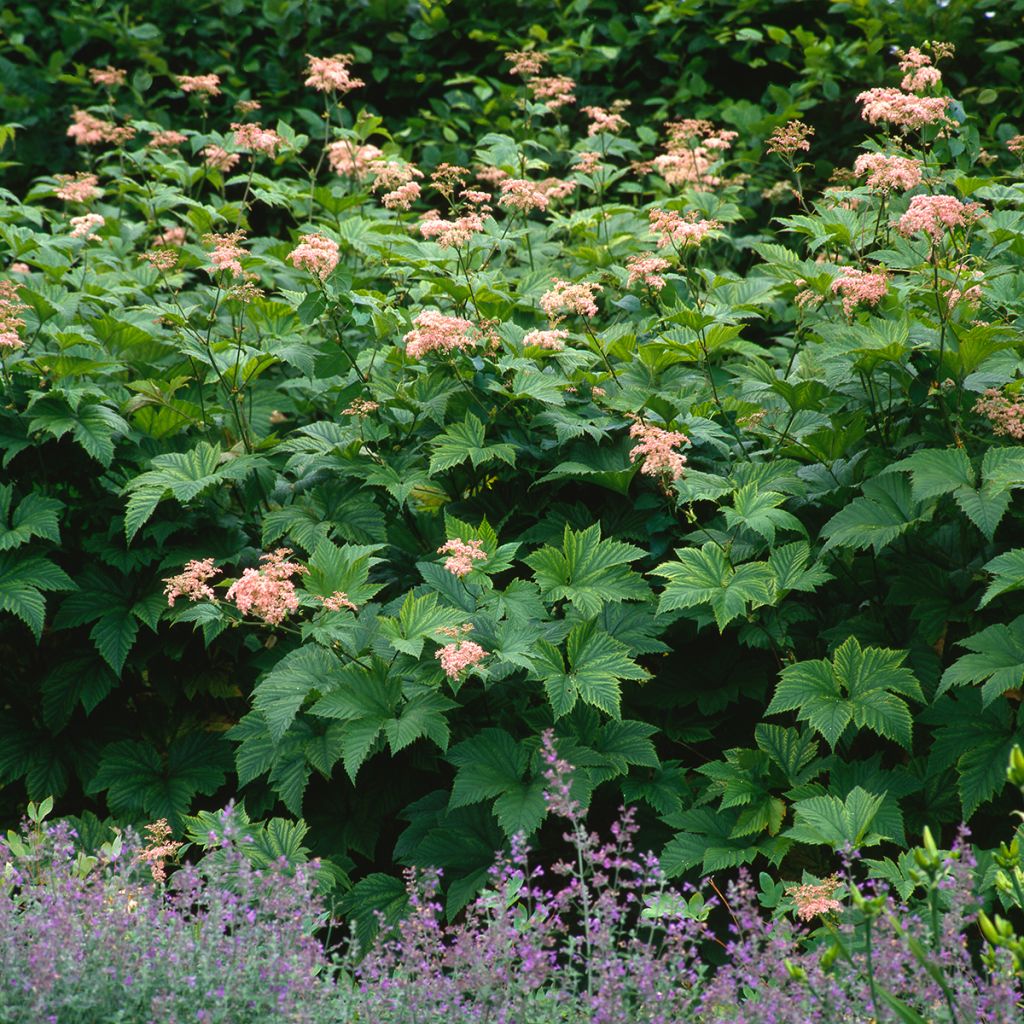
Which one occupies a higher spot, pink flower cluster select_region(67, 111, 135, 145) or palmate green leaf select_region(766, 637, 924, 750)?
pink flower cluster select_region(67, 111, 135, 145)

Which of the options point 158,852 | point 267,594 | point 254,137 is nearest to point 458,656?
point 267,594

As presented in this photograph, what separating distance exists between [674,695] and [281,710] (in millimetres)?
1165

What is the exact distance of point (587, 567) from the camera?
11.8 ft

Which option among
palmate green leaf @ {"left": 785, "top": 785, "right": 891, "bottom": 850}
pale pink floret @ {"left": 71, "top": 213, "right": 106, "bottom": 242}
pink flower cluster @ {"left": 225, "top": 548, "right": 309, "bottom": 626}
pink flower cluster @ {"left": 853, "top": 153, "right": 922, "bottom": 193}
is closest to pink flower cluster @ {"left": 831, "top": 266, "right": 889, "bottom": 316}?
pink flower cluster @ {"left": 853, "top": 153, "right": 922, "bottom": 193}

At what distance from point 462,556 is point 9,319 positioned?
1.79m

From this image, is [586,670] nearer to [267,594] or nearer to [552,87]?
[267,594]

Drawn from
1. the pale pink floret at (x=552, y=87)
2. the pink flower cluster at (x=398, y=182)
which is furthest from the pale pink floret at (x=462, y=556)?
the pale pink floret at (x=552, y=87)

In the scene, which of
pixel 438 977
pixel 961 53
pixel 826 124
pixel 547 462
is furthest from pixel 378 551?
pixel 961 53

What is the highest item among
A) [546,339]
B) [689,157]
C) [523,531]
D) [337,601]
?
[546,339]

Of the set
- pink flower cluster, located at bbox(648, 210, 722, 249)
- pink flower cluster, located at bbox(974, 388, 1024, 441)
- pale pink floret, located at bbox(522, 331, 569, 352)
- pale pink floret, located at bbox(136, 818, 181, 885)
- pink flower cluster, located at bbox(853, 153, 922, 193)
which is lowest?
pale pink floret, located at bbox(136, 818, 181, 885)

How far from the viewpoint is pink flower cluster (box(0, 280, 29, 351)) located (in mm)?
3793

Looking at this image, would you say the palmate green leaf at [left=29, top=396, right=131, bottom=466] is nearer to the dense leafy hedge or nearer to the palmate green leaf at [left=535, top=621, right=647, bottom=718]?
the dense leafy hedge

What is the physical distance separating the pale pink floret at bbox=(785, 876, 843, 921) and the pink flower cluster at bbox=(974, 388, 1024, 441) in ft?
4.18

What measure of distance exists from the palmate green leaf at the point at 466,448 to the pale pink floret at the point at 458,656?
73cm
